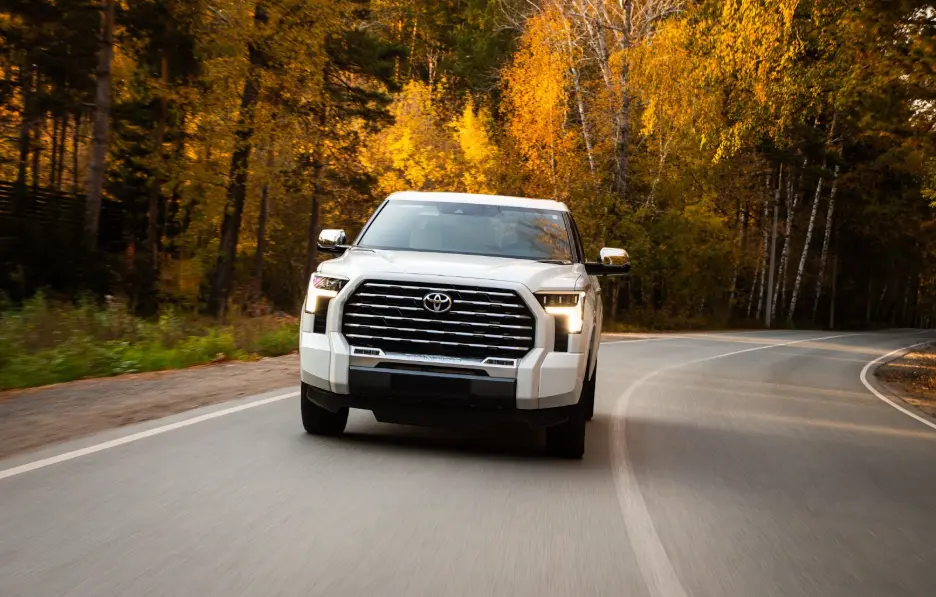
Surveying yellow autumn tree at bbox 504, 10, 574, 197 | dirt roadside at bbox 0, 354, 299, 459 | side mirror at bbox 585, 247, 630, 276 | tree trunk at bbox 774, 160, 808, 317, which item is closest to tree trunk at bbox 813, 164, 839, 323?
tree trunk at bbox 774, 160, 808, 317

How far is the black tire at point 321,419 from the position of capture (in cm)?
919

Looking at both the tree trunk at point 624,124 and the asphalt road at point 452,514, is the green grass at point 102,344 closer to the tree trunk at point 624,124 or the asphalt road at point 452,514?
the asphalt road at point 452,514

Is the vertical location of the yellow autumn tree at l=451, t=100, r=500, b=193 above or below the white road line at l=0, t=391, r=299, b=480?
above

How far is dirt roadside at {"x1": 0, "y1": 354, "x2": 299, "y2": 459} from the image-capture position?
8.98 metres

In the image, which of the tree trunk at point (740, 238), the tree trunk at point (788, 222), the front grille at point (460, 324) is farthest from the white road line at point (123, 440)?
the tree trunk at point (788, 222)

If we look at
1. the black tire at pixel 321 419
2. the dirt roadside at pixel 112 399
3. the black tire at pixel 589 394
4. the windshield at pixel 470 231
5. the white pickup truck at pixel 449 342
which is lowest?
the dirt roadside at pixel 112 399

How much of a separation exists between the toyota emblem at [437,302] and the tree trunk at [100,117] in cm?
1796

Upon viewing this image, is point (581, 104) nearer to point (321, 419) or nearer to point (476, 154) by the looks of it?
point (476, 154)

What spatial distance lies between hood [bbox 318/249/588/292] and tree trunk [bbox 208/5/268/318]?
21.6m

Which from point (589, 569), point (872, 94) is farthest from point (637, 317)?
point (589, 569)

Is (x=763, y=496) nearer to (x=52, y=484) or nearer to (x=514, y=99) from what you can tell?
(x=52, y=484)

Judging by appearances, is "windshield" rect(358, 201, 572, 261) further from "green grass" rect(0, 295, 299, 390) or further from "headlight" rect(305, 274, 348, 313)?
"green grass" rect(0, 295, 299, 390)

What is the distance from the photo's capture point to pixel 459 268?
8547 mm

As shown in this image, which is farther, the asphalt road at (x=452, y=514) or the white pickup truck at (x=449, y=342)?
the white pickup truck at (x=449, y=342)
